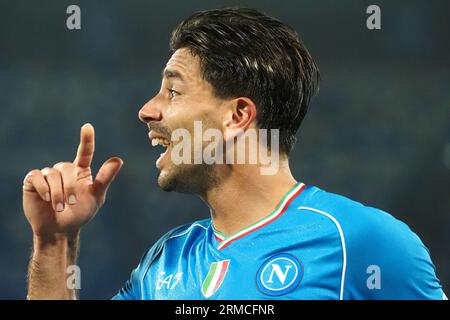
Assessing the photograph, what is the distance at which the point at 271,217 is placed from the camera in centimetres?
244

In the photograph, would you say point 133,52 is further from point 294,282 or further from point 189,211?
point 294,282

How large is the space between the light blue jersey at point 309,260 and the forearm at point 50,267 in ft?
0.98

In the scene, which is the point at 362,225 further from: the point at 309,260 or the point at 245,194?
the point at 245,194

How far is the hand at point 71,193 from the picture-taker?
234cm

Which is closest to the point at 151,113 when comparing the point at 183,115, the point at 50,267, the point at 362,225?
the point at 183,115

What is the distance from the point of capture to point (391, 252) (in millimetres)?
2188

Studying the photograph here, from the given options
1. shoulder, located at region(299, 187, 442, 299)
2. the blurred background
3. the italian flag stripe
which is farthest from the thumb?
the blurred background

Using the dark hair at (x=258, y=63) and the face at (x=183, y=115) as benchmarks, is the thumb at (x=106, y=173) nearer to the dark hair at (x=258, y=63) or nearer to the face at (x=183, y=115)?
the face at (x=183, y=115)

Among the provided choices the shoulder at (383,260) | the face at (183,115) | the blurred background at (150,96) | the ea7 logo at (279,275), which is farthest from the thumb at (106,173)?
the blurred background at (150,96)

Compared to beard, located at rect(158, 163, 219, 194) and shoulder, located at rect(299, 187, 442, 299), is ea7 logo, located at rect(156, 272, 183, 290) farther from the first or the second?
shoulder, located at rect(299, 187, 442, 299)

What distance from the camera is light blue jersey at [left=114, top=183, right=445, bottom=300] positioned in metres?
2.18

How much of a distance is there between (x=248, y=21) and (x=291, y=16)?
3287mm

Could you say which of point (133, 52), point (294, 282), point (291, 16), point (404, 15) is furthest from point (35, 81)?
point (294, 282)
